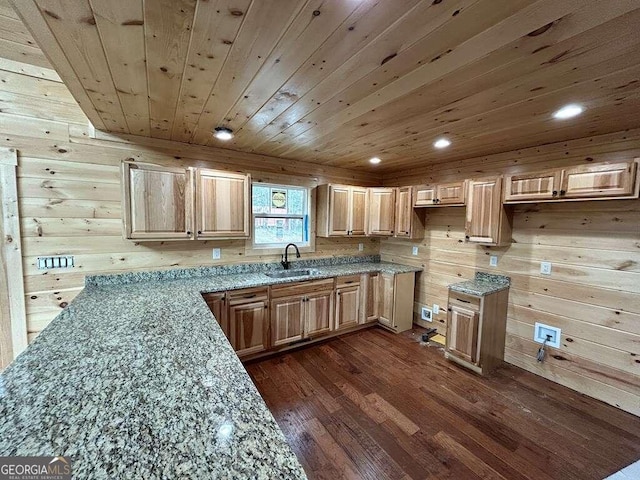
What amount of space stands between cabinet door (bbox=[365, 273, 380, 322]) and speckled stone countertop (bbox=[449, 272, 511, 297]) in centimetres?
105

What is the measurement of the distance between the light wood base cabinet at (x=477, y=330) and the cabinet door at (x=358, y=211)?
145cm

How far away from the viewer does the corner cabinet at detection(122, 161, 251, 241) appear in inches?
95.0

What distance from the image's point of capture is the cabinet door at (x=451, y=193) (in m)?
3.13

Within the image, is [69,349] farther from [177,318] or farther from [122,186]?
[122,186]

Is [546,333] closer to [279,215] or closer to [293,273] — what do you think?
[293,273]

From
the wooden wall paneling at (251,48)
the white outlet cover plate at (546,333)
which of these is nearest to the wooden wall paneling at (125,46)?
the wooden wall paneling at (251,48)

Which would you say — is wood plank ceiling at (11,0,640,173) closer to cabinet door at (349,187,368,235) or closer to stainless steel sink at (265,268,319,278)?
cabinet door at (349,187,368,235)

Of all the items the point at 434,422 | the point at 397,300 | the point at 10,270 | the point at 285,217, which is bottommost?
the point at 434,422

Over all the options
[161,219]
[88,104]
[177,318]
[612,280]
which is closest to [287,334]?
[177,318]

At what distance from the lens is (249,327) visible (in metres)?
2.87

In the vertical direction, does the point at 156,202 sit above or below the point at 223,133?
below

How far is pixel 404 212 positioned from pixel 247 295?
2.34 metres

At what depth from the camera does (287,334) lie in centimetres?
315

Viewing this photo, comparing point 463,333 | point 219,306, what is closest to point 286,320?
point 219,306
